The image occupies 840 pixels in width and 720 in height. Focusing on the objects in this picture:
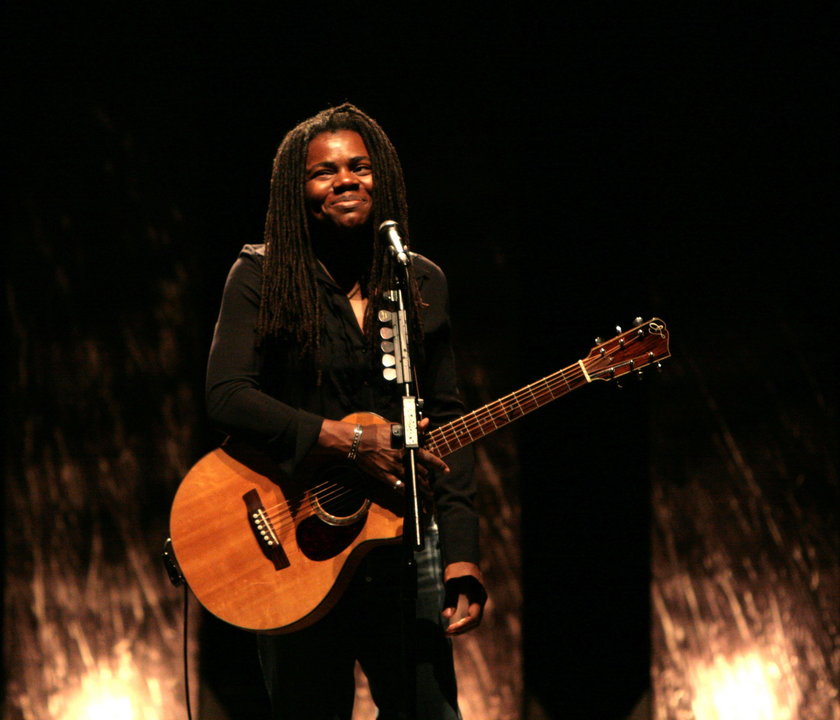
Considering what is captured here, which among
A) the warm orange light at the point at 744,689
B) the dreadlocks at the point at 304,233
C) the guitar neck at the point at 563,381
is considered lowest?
the warm orange light at the point at 744,689

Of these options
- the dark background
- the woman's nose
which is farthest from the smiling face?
the dark background

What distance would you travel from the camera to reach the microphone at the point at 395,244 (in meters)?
1.99

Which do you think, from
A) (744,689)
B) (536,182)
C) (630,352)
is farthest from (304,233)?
(744,689)

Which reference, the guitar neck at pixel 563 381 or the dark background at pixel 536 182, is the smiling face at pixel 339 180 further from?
the dark background at pixel 536 182

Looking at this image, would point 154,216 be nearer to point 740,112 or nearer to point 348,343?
point 348,343

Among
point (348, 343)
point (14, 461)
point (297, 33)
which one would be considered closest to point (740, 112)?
point (297, 33)

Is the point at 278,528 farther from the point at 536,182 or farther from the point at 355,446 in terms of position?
the point at 536,182

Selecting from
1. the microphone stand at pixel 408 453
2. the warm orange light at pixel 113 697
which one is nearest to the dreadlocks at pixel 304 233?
the microphone stand at pixel 408 453

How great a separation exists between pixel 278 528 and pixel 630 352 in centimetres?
100

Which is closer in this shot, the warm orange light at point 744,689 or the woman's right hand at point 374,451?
the woman's right hand at point 374,451

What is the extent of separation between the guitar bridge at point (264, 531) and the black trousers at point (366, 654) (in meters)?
0.18

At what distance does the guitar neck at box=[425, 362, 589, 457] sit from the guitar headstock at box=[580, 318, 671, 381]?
0.05m

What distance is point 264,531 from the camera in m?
2.24

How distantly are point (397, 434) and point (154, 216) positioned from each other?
75.7 inches
